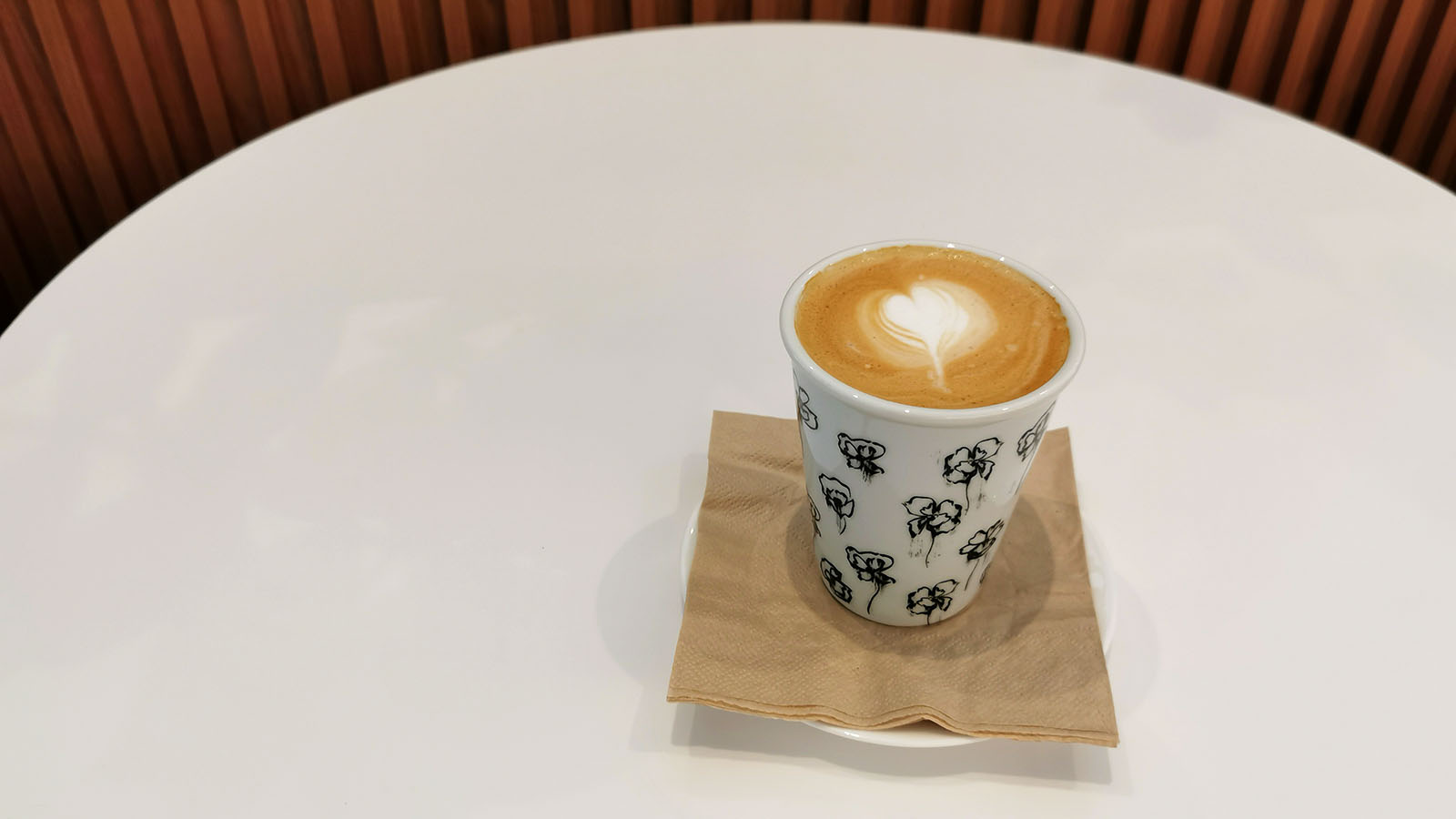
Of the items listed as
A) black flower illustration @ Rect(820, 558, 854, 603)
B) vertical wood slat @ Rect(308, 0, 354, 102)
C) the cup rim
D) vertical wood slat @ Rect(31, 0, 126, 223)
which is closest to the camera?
the cup rim

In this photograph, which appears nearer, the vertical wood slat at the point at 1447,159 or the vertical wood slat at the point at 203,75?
the vertical wood slat at the point at 203,75

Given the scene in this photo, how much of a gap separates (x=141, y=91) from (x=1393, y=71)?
1.58 metres

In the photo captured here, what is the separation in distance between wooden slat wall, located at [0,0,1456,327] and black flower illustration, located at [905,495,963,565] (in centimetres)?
109

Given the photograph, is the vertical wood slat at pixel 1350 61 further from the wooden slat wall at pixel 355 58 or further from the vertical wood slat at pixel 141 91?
the vertical wood slat at pixel 141 91

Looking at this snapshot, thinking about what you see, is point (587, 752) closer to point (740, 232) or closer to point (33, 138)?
point (740, 232)

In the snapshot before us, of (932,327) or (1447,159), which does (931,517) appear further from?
(1447,159)

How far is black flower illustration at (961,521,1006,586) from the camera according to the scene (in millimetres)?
587

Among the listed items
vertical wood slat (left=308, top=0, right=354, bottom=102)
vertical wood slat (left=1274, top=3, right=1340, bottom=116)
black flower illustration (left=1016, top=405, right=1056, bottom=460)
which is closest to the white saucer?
black flower illustration (left=1016, top=405, right=1056, bottom=460)

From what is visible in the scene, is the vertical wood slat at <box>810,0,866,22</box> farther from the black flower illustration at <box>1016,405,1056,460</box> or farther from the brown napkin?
the black flower illustration at <box>1016,405,1056,460</box>

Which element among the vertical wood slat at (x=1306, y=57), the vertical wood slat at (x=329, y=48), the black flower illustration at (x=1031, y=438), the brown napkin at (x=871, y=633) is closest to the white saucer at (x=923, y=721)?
the brown napkin at (x=871, y=633)

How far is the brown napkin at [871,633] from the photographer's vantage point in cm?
54

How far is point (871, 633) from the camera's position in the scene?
0.61m

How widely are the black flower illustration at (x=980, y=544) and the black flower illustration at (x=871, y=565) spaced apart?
0.14ft

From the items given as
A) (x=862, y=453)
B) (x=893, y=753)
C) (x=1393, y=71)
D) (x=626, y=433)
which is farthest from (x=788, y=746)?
(x=1393, y=71)
